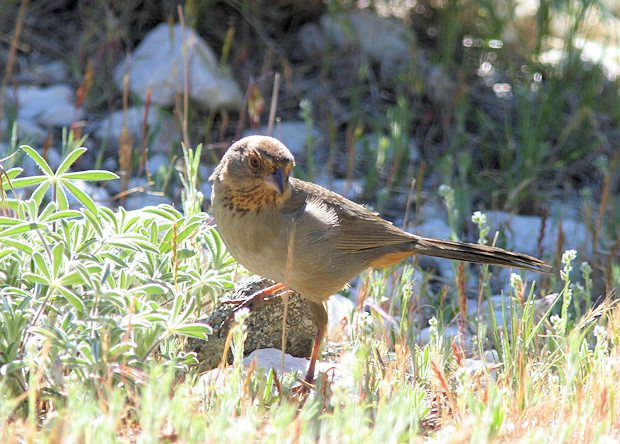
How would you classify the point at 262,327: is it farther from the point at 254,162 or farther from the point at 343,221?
the point at 254,162

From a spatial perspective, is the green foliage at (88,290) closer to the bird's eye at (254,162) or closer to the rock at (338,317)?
the bird's eye at (254,162)

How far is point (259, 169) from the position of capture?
421 cm

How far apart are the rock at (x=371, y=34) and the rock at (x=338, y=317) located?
3195mm

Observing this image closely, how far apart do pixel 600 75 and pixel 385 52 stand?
5.53 ft

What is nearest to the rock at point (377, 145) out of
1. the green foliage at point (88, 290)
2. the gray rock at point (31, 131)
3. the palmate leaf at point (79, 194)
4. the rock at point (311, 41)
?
the rock at point (311, 41)

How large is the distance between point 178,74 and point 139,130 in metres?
0.59

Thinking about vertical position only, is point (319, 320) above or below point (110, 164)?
below

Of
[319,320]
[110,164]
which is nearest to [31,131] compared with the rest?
[110,164]

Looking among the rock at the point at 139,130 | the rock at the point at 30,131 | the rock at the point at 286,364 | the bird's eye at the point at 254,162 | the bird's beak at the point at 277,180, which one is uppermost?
the rock at the point at 139,130

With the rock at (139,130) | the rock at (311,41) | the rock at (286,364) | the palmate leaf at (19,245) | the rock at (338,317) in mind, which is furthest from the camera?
the rock at (311,41)

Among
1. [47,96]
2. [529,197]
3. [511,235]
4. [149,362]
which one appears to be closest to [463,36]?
[529,197]

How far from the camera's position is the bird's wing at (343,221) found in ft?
14.5

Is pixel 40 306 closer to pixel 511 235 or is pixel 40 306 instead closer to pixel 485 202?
pixel 511 235

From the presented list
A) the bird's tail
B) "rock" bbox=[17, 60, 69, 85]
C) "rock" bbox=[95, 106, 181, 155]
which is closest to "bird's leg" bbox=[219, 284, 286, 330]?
the bird's tail
